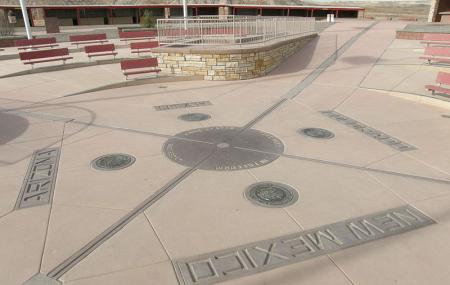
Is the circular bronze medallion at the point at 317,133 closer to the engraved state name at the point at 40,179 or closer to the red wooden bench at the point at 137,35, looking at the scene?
the engraved state name at the point at 40,179

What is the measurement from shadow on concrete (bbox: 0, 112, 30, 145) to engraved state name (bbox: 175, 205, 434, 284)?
5238 millimetres

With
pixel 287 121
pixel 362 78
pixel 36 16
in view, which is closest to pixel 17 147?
pixel 287 121

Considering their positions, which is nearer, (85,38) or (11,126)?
(11,126)

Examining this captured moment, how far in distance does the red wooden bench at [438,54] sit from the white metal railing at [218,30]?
5.73m

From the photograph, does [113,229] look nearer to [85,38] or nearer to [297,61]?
[297,61]

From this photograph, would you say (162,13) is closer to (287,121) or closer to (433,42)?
(433,42)

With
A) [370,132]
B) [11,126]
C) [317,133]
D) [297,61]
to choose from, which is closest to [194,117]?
[317,133]

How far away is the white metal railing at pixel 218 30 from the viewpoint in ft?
40.0

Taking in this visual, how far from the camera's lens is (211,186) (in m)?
4.76

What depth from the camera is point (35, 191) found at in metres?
4.65

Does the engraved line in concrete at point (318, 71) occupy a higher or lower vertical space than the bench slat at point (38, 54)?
lower

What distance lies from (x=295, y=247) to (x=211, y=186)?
5.34 ft

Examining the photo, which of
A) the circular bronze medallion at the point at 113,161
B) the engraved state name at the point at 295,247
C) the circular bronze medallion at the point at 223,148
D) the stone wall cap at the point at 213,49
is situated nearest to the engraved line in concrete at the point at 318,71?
the stone wall cap at the point at 213,49

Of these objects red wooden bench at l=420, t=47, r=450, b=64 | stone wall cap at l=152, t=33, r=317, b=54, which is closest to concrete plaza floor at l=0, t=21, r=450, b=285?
stone wall cap at l=152, t=33, r=317, b=54
